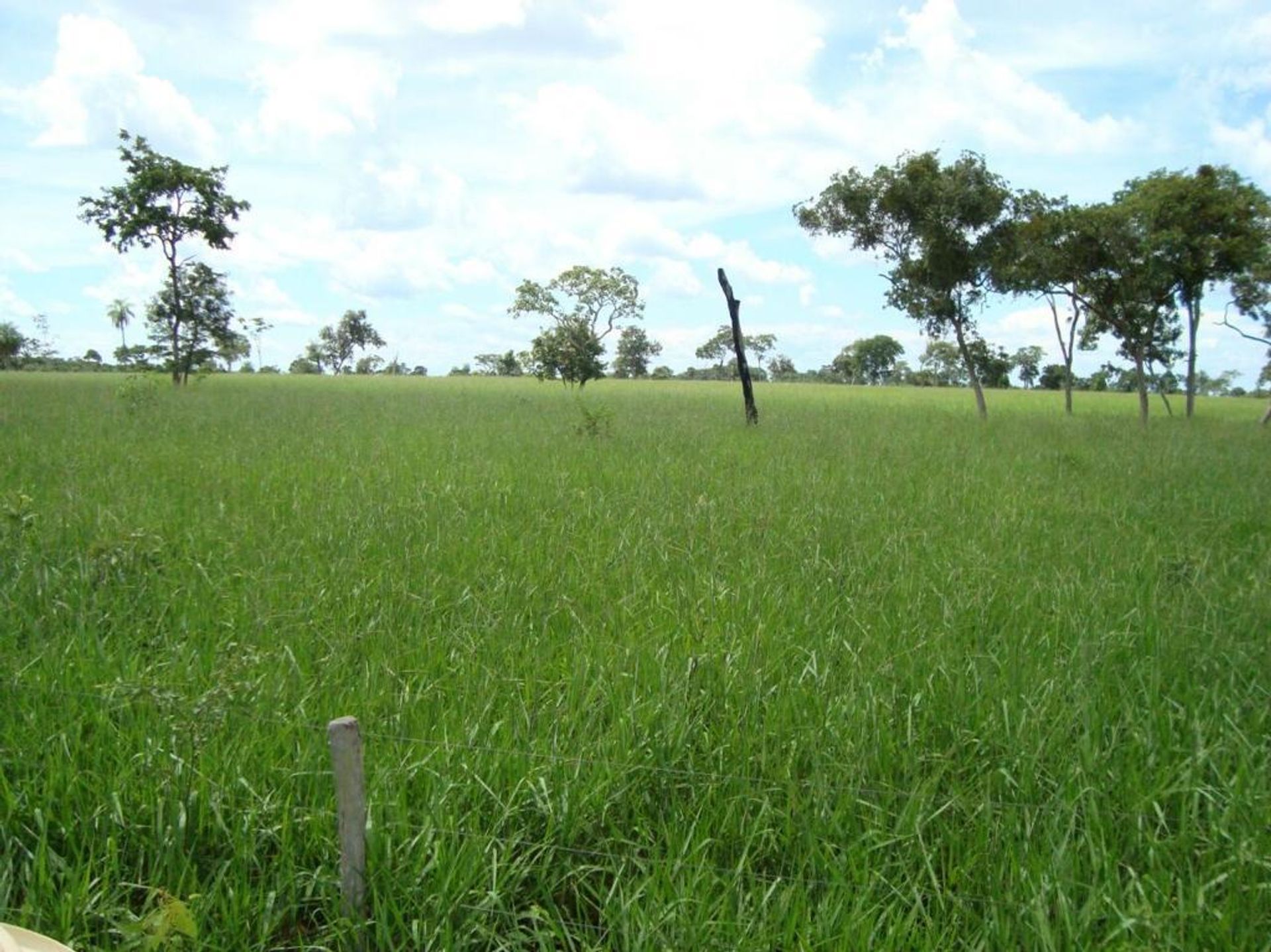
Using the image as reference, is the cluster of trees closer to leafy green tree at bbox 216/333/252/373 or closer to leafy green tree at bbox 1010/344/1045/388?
leafy green tree at bbox 216/333/252/373

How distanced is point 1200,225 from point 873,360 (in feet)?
282

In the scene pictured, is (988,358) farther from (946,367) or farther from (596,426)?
(946,367)

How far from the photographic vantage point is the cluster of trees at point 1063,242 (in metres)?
19.9

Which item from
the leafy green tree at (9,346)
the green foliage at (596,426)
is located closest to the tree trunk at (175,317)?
the green foliage at (596,426)

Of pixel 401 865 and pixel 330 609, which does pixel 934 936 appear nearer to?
pixel 401 865

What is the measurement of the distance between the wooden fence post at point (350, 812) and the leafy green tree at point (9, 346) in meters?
80.0

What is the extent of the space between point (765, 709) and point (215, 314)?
32547 mm

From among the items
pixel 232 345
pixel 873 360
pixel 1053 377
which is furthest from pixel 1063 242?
pixel 873 360

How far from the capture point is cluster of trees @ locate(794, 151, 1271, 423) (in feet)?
65.2

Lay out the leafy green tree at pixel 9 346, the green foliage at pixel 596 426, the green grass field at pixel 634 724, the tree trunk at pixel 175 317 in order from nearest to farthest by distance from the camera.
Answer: the green grass field at pixel 634 724, the green foliage at pixel 596 426, the tree trunk at pixel 175 317, the leafy green tree at pixel 9 346

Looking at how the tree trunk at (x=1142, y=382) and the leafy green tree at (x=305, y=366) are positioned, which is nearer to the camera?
the tree trunk at (x=1142, y=382)

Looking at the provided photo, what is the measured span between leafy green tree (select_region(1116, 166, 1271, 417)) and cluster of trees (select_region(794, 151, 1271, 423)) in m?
0.03

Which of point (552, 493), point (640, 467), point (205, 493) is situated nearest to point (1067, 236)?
point (640, 467)

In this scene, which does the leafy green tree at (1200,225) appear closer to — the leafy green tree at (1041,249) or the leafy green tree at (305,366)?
the leafy green tree at (1041,249)
